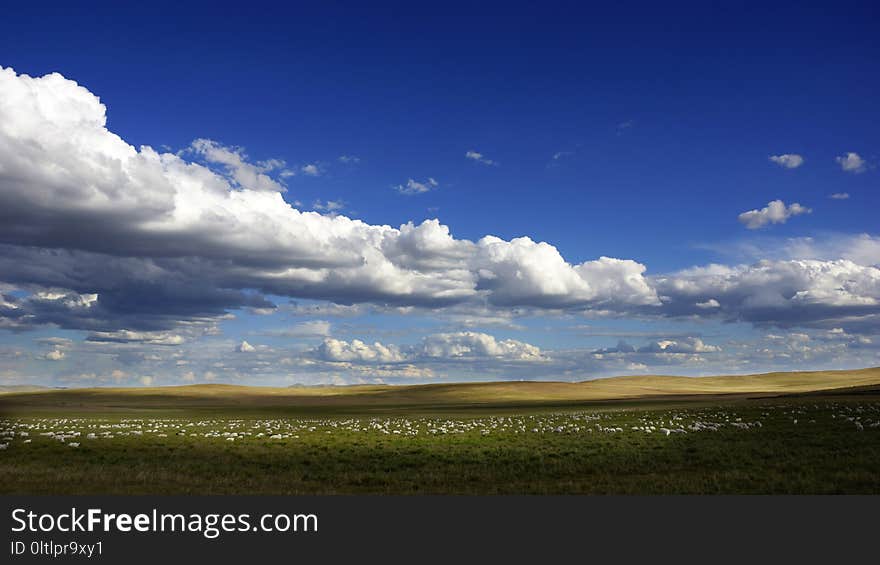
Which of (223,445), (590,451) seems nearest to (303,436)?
(223,445)

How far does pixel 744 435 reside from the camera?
3173 cm

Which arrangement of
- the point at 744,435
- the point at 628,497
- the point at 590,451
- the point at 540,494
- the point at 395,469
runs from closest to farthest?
the point at 628,497 < the point at 540,494 < the point at 395,469 < the point at 590,451 < the point at 744,435

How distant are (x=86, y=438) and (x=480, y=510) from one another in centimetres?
3079

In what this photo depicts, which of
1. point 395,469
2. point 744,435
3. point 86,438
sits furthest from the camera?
point 86,438

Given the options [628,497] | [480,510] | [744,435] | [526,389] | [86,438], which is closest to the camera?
[480,510]

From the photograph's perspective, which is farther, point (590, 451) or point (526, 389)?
point (526, 389)

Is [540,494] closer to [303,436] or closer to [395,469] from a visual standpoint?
[395,469]

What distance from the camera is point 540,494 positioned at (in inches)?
680

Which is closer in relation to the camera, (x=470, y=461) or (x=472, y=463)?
(x=472, y=463)

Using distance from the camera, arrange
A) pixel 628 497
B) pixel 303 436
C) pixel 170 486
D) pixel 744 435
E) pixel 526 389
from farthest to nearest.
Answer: pixel 526 389, pixel 303 436, pixel 744 435, pixel 170 486, pixel 628 497

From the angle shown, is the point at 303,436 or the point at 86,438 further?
the point at 303,436

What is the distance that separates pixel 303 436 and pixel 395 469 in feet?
58.6

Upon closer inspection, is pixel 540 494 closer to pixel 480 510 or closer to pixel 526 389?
pixel 480 510

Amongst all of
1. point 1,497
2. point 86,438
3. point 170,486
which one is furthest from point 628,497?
point 86,438
